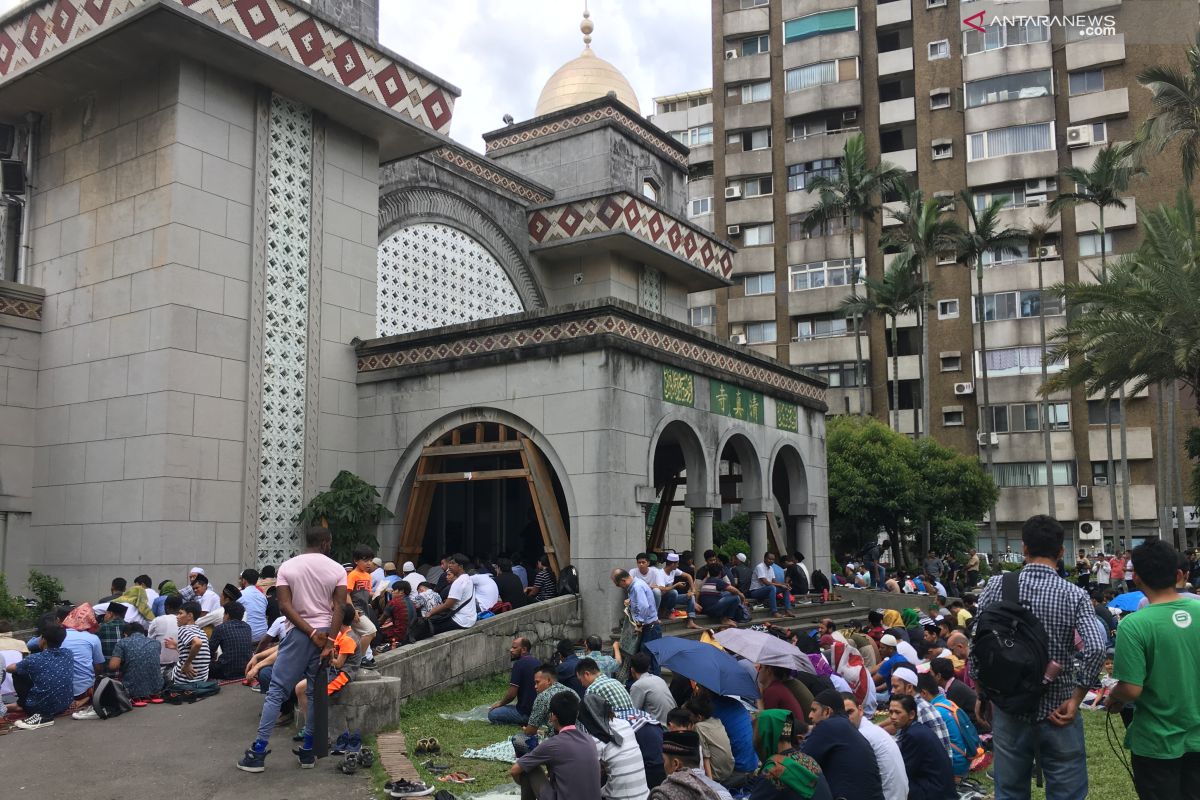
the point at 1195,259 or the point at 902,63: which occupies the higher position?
the point at 902,63

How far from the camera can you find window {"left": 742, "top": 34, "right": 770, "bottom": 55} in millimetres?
49312

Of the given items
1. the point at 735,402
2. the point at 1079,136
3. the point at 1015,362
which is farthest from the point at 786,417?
the point at 1079,136

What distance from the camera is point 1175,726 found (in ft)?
15.5

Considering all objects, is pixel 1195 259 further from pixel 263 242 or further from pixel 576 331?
pixel 263 242

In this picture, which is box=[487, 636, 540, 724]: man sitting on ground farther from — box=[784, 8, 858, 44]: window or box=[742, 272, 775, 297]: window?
box=[784, 8, 858, 44]: window

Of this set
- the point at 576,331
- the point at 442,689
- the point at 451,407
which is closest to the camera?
the point at 442,689

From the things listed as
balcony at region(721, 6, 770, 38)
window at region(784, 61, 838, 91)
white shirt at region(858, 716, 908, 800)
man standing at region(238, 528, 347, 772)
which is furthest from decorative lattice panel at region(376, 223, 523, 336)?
balcony at region(721, 6, 770, 38)

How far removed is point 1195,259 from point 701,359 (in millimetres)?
10537

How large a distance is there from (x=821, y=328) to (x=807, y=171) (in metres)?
7.39

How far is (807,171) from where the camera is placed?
1868 inches

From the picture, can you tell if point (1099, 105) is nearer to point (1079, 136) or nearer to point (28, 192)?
point (1079, 136)

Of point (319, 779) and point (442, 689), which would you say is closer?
point (319, 779)

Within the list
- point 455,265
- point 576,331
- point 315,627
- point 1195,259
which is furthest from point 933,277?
point 315,627

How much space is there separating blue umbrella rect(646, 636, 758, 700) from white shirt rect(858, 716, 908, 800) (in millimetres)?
999
